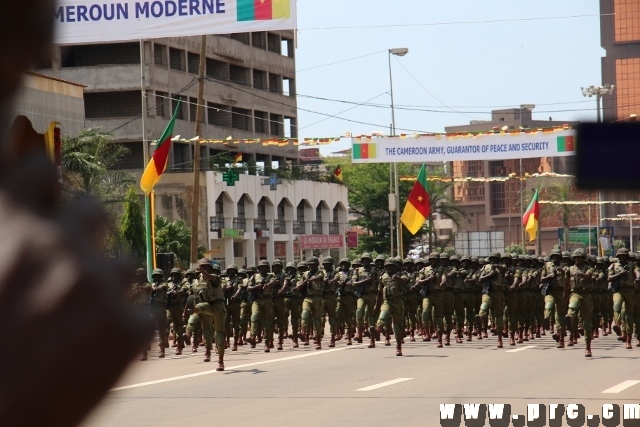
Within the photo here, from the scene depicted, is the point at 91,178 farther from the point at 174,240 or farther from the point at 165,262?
the point at 174,240

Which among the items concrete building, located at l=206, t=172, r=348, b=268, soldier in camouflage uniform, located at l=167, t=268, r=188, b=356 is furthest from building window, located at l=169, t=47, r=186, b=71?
soldier in camouflage uniform, located at l=167, t=268, r=188, b=356

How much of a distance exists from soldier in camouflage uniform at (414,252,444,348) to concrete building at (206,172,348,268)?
24520 mm

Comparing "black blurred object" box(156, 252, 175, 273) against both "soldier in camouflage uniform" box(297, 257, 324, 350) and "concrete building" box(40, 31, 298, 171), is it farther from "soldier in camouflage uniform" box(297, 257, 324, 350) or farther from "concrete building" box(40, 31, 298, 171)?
"concrete building" box(40, 31, 298, 171)

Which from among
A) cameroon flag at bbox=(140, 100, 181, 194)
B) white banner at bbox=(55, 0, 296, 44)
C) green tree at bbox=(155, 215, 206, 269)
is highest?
white banner at bbox=(55, 0, 296, 44)

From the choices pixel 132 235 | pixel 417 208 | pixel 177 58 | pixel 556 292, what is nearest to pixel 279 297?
pixel 556 292

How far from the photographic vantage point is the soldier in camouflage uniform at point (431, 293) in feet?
77.7

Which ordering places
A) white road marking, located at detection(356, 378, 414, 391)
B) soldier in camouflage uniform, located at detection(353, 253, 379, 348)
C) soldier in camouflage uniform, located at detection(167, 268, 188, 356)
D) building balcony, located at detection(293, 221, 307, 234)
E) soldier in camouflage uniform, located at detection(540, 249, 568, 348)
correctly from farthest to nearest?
building balcony, located at detection(293, 221, 307, 234) < soldier in camouflage uniform, located at detection(353, 253, 379, 348) < soldier in camouflage uniform, located at detection(167, 268, 188, 356) < soldier in camouflage uniform, located at detection(540, 249, 568, 348) < white road marking, located at detection(356, 378, 414, 391)

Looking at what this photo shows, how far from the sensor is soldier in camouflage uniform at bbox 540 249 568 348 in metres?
22.0

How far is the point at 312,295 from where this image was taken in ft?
78.2

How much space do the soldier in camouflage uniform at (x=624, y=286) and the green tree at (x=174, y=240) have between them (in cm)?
1919

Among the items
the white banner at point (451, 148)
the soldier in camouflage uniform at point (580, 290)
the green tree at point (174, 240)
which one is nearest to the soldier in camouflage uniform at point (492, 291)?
the white banner at point (451, 148)

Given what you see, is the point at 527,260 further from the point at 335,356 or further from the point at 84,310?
the point at 84,310

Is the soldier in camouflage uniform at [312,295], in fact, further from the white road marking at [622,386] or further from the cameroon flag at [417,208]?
the cameroon flag at [417,208]

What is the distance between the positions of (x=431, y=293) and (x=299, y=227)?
116ft
